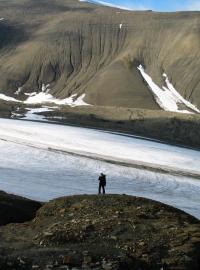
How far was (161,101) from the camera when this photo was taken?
468 feet

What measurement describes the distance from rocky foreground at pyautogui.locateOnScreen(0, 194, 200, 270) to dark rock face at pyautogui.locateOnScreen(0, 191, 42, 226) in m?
2.09

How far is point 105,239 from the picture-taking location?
12.3m

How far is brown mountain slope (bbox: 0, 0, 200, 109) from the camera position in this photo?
150 metres

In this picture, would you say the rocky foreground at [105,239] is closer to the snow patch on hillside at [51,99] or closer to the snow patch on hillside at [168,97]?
the snow patch on hillside at [168,97]

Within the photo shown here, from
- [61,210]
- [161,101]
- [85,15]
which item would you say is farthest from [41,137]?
[85,15]

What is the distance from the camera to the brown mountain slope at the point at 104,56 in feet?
493

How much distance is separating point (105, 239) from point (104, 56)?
161609 millimetres

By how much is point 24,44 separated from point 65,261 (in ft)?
569

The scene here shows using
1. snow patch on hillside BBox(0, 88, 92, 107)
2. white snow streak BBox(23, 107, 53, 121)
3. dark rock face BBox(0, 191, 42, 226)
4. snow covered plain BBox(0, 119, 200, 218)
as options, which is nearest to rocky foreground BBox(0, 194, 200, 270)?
dark rock face BBox(0, 191, 42, 226)

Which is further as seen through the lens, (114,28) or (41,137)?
(114,28)

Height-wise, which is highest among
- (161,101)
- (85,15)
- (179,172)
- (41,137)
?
(85,15)

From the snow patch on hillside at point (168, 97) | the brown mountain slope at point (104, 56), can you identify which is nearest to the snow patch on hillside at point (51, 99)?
the brown mountain slope at point (104, 56)

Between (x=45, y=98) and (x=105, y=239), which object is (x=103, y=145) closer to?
(x=105, y=239)

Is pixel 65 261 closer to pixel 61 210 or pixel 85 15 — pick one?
pixel 61 210
